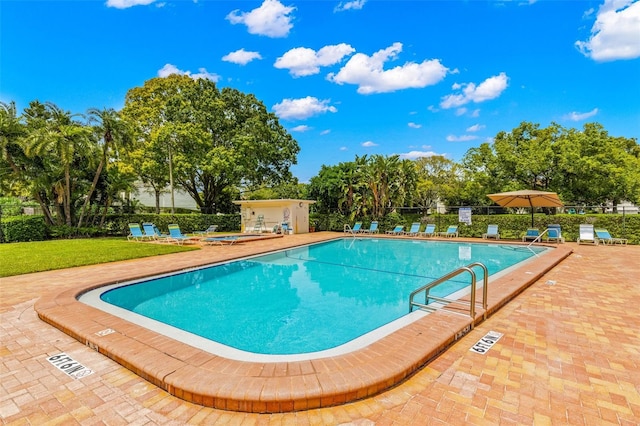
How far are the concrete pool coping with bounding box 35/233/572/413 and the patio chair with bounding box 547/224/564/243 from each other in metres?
13.6

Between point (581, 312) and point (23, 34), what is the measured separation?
57.4 ft

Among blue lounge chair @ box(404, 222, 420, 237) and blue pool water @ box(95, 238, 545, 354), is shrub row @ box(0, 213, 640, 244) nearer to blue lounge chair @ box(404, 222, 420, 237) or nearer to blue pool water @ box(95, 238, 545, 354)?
blue lounge chair @ box(404, 222, 420, 237)

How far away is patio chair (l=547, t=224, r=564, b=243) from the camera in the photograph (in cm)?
1507

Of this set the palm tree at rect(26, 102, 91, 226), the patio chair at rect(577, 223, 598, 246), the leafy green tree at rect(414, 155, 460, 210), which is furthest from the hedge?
the leafy green tree at rect(414, 155, 460, 210)

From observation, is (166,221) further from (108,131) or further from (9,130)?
(9,130)

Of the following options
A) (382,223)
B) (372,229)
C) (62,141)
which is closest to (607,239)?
(382,223)

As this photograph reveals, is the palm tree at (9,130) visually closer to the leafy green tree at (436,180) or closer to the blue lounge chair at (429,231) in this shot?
the blue lounge chair at (429,231)

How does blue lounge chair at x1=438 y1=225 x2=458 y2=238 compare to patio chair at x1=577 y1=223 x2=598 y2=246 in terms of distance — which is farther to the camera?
blue lounge chair at x1=438 y1=225 x2=458 y2=238

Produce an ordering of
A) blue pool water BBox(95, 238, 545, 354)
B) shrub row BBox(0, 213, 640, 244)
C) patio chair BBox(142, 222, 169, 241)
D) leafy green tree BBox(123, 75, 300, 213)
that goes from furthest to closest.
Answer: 1. leafy green tree BBox(123, 75, 300, 213)
2. patio chair BBox(142, 222, 169, 241)
3. shrub row BBox(0, 213, 640, 244)
4. blue pool water BBox(95, 238, 545, 354)

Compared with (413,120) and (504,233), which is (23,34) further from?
(413,120)

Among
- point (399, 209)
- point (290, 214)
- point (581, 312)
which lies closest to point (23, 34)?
point (290, 214)

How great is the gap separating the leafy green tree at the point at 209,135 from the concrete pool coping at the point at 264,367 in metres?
19.8

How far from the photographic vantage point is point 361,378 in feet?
9.52

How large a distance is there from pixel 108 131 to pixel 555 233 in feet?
77.4
